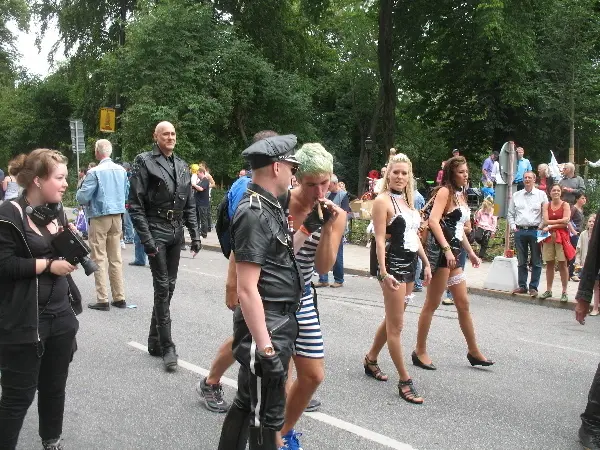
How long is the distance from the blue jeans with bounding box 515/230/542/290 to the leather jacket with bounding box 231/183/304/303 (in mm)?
7959

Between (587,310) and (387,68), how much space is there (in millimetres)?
22889

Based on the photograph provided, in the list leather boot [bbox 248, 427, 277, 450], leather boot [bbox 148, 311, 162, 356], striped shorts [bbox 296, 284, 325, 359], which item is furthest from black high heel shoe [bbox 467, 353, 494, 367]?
leather boot [bbox 248, 427, 277, 450]

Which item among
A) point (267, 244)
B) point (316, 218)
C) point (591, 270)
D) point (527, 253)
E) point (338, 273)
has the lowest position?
point (338, 273)

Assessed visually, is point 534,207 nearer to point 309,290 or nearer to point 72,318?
point 309,290

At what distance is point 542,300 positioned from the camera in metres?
10.3

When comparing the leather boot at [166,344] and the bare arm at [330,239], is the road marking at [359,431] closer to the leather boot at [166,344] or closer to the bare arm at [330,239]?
the bare arm at [330,239]

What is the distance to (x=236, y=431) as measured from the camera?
3.24 meters

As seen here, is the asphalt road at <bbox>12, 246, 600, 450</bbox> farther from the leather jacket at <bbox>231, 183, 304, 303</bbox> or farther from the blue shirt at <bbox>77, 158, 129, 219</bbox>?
the leather jacket at <bbox>231, 183, 304, 303</bbox>

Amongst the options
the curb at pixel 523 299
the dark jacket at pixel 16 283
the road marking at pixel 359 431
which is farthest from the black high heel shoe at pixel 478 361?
the curb at pixel 523 299

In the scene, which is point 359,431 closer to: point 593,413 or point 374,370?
point 374,370

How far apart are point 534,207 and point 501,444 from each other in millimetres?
6622

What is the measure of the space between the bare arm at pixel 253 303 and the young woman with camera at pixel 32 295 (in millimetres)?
1106

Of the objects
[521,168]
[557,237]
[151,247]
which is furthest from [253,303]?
[521,168]

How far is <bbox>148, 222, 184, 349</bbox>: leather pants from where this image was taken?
591cm
